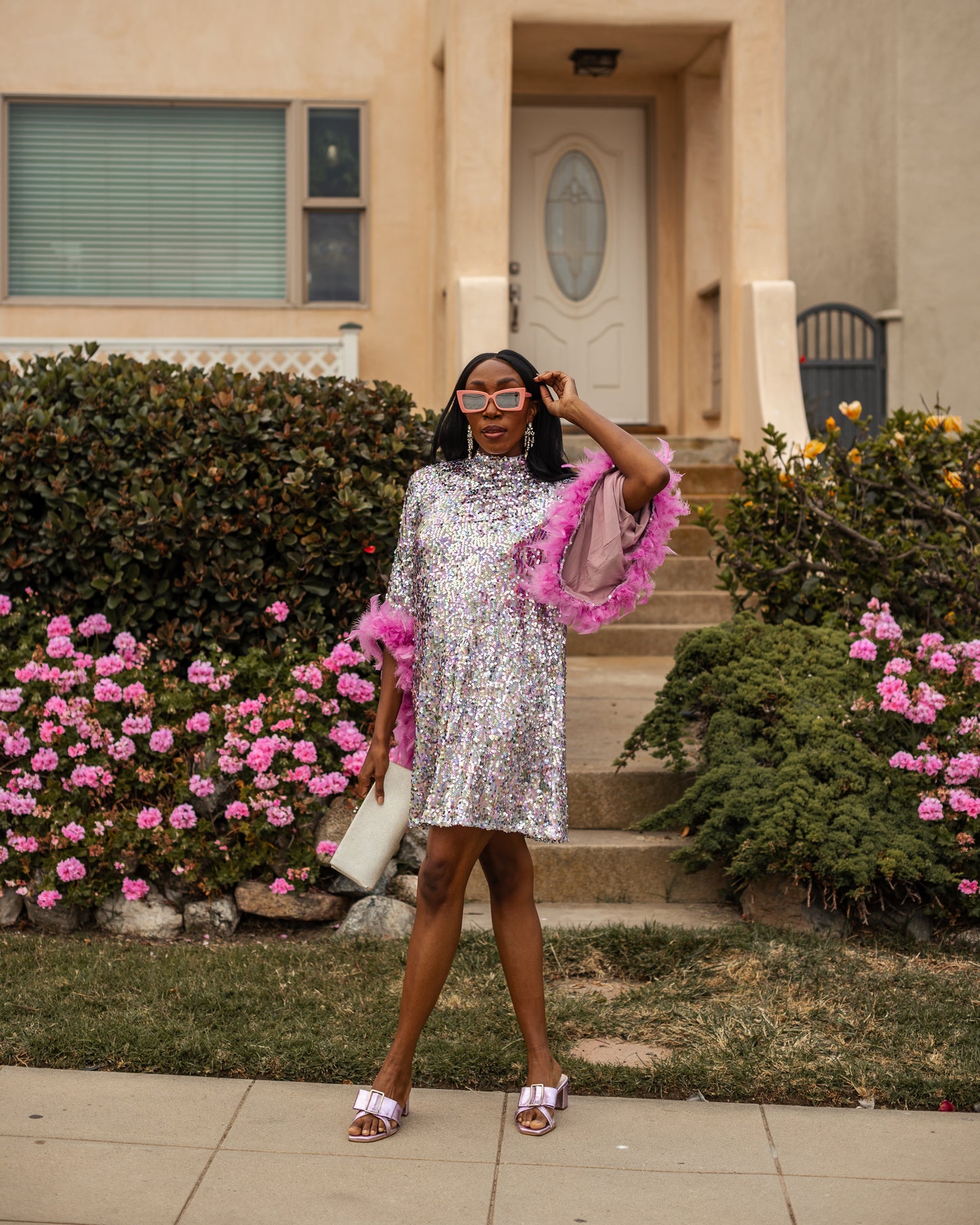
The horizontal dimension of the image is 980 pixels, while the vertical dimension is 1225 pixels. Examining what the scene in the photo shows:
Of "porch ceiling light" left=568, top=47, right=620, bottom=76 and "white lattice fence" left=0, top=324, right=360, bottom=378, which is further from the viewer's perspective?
"porch ceiling light" left=568, top=47, right=620, bottom=76

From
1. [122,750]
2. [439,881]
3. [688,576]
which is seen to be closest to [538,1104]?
[439,881]

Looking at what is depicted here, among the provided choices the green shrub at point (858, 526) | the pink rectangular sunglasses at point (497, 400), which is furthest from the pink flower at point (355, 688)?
the pink rectangular sunglasses at point (497, 400)

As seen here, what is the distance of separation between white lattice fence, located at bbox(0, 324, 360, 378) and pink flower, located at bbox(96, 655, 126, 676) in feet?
14.2

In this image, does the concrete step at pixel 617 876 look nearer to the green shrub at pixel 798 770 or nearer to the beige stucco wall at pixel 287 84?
the green shrub at pixel 798 770

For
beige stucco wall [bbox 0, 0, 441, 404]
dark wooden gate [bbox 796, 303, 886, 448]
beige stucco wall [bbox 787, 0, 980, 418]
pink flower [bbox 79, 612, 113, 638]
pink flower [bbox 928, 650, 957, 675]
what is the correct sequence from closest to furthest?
pink flower [bbox 928, 650, 957, 675], pink flower [bbox 79, 612, 113, 638], beige stucco wall [bbox 0, 0, 441, 404], dark wooden gate [bbox 796, 303, 886, 448], beige stucco wall [bbox 787, 0, 980, 418]

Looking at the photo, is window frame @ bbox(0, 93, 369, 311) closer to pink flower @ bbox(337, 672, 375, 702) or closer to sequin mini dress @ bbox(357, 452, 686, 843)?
pink flower @ bbox(337, 672, 375, 702)

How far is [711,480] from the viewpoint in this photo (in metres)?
9.18

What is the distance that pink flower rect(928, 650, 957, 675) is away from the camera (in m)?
5.16

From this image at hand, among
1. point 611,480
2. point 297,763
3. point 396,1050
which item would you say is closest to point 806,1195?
point 396,1050

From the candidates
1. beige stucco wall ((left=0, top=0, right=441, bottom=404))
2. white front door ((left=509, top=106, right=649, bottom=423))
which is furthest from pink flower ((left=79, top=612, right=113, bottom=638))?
white front door ((left=509, top=106, right=649, bottom=423))

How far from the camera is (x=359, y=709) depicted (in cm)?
543

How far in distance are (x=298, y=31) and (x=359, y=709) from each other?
6.45 meters

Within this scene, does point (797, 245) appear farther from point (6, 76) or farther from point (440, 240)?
point (6, 76)

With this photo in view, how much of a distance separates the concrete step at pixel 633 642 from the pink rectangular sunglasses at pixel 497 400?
4682mm
